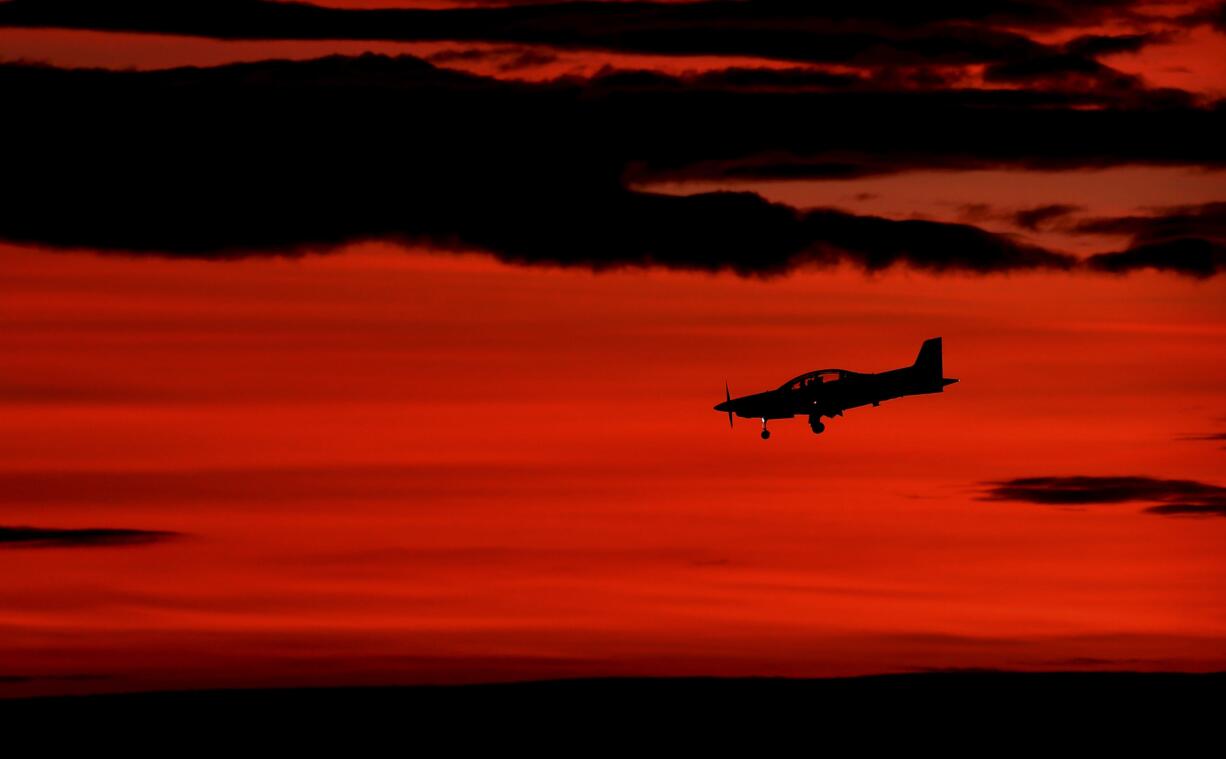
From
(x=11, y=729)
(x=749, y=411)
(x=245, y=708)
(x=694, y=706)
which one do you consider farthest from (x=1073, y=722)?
(x=11, y=729)

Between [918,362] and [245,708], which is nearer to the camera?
[918,362]

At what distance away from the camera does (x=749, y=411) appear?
104 m

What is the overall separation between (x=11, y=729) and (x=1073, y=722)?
63.6 metres

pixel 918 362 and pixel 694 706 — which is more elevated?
pixel 918 362

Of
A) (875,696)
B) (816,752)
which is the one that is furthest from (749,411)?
(875,696)

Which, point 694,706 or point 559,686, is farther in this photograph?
point 559,686

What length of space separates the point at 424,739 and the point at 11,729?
24647mm

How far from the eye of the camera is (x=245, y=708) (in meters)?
123

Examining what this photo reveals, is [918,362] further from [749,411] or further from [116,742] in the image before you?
[116,742]

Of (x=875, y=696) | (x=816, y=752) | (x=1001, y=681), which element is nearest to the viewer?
(x=816, y=752)

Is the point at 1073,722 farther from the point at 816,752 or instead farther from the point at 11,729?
the point at 11,729

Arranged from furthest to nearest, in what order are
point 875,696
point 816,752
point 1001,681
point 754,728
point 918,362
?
point 1001,681
point 875,696
point 754,728
point 816,752
point 918,362

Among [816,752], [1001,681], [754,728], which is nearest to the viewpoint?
[816,752]

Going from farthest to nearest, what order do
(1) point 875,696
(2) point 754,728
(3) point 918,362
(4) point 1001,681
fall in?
(4) point 1001,681 → (1) point 875,696 → (2) point 754,728 → (3) point 918,362
